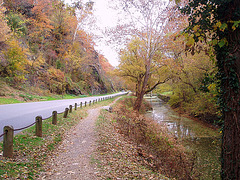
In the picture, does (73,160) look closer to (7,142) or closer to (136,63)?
(7,142)

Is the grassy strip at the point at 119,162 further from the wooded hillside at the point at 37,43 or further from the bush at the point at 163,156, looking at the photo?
the wooded hillside at the point at 37,43

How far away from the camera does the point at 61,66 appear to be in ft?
113

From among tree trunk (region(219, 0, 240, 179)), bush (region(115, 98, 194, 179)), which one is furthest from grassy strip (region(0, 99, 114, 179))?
tree trunk (region(219, 0, 240, 179))

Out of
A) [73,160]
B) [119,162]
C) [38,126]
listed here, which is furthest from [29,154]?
[119,162]

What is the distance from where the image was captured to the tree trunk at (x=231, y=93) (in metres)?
3.28

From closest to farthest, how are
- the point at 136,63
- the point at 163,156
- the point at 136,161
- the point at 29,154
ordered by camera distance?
the point at 29,154 → the point at 136,161 → the point at 163,156 → the point at 136,63

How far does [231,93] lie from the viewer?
3359 millimetres

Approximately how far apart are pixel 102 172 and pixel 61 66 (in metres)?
32.7

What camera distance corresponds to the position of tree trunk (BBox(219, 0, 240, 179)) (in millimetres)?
3279

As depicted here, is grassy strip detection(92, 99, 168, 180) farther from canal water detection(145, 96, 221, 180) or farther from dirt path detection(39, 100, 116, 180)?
canal water detection(145, 96, 221, 180)

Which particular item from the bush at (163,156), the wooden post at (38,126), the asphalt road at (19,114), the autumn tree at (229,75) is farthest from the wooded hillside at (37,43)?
the autumn tree at (229,75)

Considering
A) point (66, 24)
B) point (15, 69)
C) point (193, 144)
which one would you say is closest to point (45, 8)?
point (66, 24)

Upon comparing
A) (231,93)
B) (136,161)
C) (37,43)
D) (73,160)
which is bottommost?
(136,161)

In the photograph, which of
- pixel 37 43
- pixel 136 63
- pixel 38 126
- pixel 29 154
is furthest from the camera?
pixel 37 43
